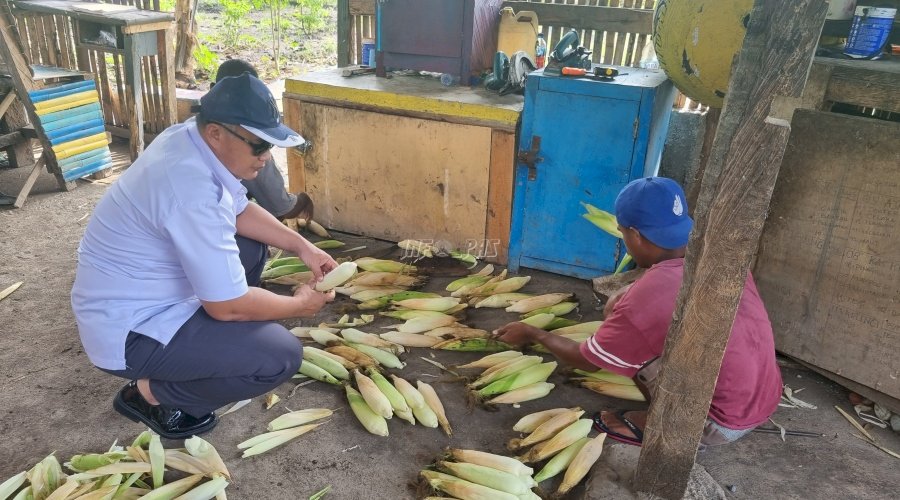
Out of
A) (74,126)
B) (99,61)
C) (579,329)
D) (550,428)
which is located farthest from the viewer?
(99,61)

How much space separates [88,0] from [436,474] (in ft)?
22.5

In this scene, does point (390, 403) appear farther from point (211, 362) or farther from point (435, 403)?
point (211, 362)

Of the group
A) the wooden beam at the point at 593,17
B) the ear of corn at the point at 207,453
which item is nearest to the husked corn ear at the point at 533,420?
the ear of corn at the point at 207,453

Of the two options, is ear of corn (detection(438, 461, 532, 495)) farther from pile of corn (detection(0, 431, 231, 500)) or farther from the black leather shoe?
the black leather shoe

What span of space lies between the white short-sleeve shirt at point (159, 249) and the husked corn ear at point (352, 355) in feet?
3.22

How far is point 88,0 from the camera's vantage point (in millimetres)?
7199

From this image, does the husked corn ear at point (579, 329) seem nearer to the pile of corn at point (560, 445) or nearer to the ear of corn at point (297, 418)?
the pile of corn at point (560, 445)

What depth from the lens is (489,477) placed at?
272 centimetres

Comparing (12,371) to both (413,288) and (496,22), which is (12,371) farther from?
(496,22)

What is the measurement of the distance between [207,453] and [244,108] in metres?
1.42

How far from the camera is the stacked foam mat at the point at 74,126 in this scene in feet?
18.5

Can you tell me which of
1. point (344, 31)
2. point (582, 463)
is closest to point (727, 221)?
point (582, 463)

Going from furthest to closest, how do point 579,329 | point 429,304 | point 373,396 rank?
point 429,304, point 579,329, point 373,396

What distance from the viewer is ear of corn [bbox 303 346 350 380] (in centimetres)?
342
